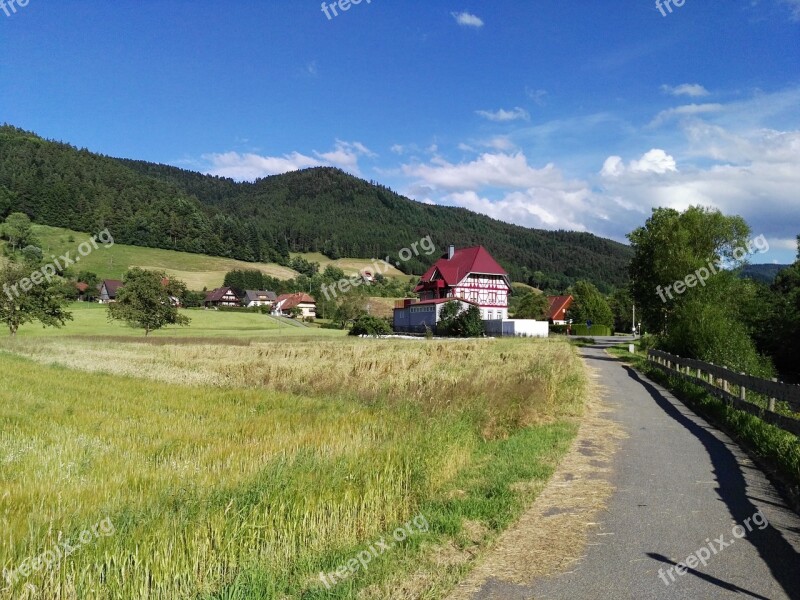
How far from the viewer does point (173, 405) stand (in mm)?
14625

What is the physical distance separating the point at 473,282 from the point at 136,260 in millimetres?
77465

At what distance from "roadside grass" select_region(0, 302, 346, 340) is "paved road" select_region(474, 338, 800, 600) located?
4953 cm

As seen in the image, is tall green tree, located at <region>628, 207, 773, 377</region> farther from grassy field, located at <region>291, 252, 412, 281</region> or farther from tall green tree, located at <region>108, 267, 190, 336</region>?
grassy field, located at <region>291, 252, 412, 281</region>

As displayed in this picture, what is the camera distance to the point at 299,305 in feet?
351

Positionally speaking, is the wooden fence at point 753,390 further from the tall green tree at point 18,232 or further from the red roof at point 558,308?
the tall green tree at point 18,232

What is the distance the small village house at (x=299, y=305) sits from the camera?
340 ft

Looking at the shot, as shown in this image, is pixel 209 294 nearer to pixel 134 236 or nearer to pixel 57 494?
pixel 134 236

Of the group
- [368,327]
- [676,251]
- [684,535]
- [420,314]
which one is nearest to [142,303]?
[368,327]

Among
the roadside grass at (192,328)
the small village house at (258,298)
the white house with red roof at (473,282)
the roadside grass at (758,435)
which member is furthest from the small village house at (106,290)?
the roadside grass at (758,435)

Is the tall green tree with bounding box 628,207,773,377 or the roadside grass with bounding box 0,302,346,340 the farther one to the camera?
the roadside grass with bounding box 0,302,346,340

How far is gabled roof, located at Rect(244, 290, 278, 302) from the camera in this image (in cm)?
12488

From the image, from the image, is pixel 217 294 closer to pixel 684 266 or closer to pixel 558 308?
pixel 558 308

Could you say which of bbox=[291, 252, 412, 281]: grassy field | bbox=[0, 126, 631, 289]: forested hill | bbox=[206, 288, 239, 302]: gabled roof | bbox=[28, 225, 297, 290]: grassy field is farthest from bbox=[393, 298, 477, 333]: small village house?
bbox=[291, 252, 412, 281]: grassy field

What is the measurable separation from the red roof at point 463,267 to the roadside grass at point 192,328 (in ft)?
67.5
